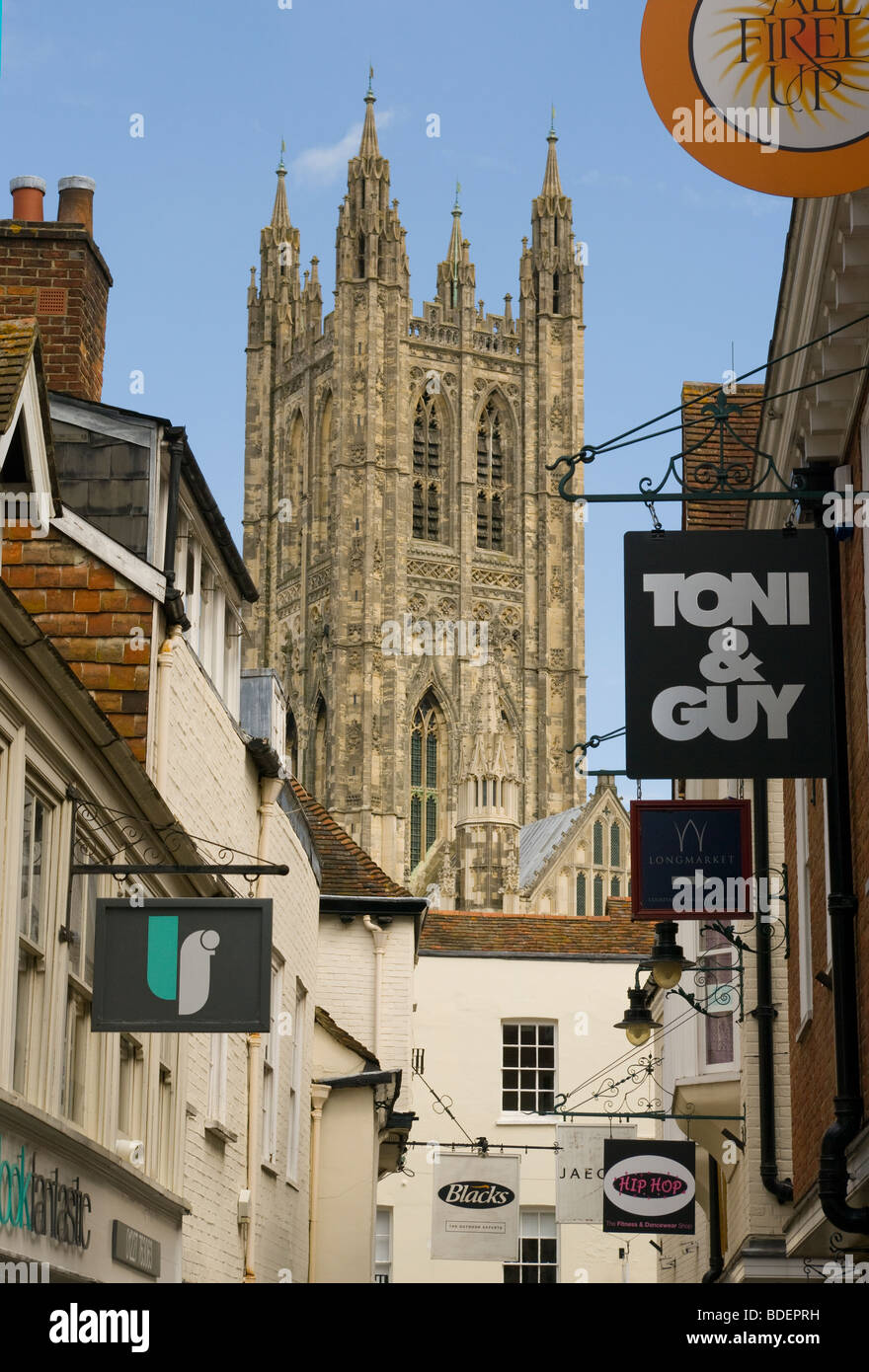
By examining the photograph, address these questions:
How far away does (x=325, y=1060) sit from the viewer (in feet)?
73.1

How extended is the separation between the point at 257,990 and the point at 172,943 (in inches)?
18.4

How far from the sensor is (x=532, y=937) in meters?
38.0

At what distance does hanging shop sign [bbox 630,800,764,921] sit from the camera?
13.2m

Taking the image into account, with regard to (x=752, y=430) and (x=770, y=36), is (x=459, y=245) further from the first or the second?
(x=770, y=36)

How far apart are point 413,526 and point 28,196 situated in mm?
83240

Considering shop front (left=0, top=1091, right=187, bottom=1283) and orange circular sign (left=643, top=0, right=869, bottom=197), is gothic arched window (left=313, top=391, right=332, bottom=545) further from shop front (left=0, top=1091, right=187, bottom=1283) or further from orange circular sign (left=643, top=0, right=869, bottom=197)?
orange circular sign (left=643, top=0, right=869, bottom=197)

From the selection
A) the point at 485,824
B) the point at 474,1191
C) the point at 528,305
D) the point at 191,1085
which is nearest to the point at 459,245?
the point at 528,305

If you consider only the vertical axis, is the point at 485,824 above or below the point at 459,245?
below

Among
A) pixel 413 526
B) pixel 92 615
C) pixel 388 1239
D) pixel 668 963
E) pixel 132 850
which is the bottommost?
pixel 388 1239

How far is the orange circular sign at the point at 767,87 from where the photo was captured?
9164 mm

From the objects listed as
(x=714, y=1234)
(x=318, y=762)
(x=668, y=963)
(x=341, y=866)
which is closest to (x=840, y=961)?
(x=668, y=963)

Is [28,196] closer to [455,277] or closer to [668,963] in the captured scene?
[668,963]

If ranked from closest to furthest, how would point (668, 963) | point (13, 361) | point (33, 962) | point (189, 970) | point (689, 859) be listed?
point (189, 970) < point (33, 962) < point (13, 361) < point (689, 859) < point (668, 963)
